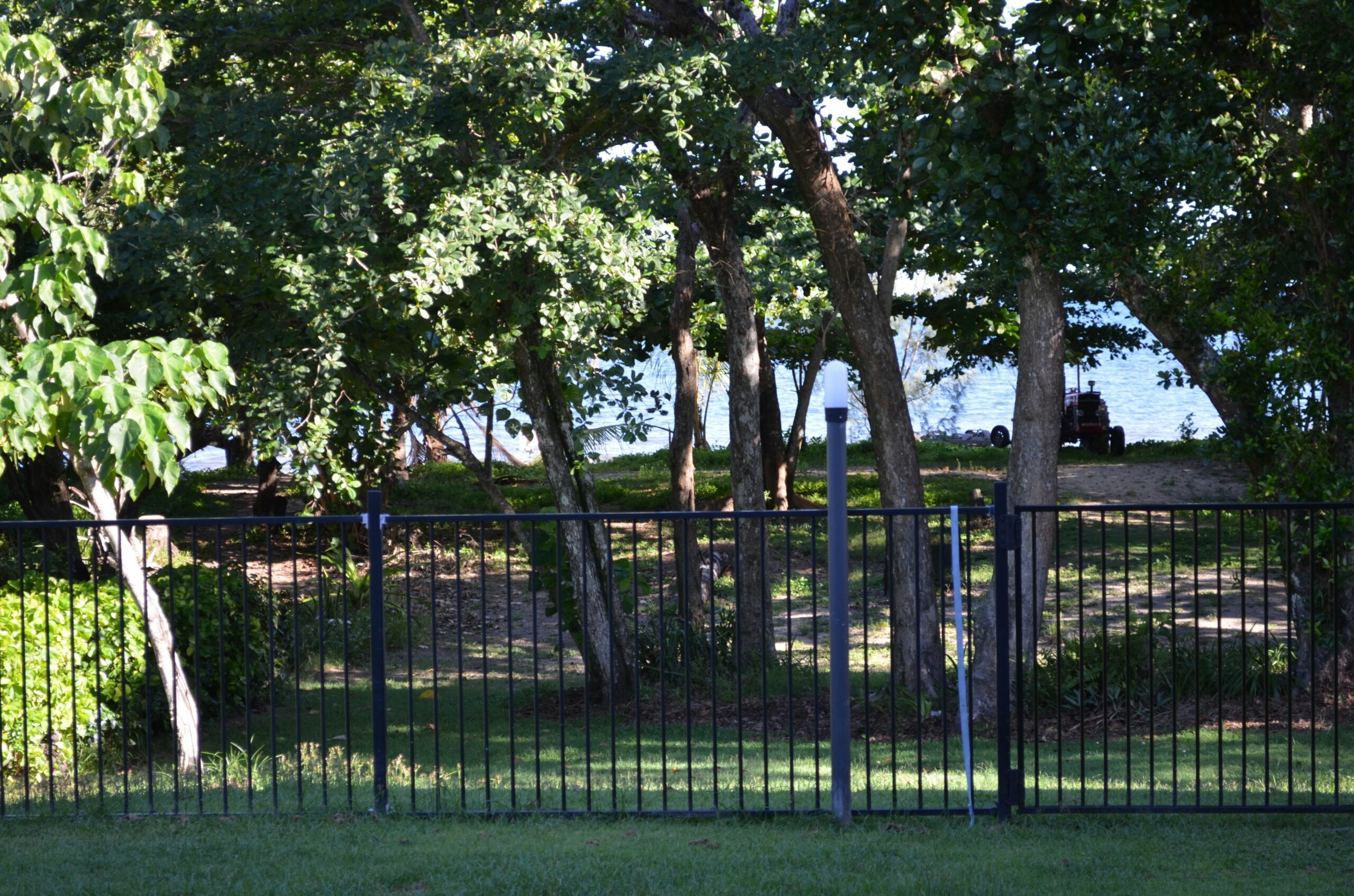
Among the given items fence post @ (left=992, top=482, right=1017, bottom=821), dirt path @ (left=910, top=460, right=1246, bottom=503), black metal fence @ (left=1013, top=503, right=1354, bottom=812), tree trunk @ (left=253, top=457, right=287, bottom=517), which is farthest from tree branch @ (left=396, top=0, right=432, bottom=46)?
dirt path @ (left=910, top=460, right=1246, bottom=503)

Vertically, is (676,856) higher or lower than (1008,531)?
lower

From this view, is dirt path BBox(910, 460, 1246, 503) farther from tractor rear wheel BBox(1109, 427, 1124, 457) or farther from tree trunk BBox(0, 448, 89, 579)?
tree trunk BBox(0, 448, 89, 579)

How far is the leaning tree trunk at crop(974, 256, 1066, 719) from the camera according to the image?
10.2m

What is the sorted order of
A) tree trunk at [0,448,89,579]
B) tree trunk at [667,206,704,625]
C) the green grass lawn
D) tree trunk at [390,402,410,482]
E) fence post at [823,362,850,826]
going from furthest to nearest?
tree trunk at [0,448,89,579] → tree trunk at [667,206,704,625] → tree trunk at [390,402,410,482] → fence post at [823,362,850,826] → the green grass lawn

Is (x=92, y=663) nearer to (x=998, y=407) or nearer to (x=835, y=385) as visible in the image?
(x=835, y=385)

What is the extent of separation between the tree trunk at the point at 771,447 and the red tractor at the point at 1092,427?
35.1ft

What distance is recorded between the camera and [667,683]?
1341 centimetres

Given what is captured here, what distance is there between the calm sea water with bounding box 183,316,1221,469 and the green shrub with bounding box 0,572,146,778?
23444 millimetres

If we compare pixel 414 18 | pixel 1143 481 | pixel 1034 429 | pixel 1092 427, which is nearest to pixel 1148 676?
pixel 1034 429

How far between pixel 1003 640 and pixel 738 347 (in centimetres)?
851

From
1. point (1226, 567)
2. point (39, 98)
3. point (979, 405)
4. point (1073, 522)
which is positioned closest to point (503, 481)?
point (1073, 522)

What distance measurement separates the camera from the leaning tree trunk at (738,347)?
13.9 metres

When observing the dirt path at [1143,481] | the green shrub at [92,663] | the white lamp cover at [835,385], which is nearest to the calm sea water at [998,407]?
the dirt path at [1143,481]

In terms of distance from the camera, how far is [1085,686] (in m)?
11.0
